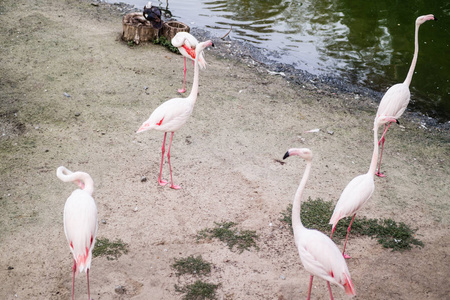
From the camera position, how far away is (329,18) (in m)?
12.5

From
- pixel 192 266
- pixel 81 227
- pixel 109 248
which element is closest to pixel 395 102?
pixel 192 266

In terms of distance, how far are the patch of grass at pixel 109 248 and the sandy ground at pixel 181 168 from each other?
0.07 metres

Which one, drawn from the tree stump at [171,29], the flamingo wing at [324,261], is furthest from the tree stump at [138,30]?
the flamingo wing at [324,261]

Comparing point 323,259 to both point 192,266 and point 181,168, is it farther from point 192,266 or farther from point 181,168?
point 181,168

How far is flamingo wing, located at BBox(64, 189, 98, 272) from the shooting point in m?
3.75

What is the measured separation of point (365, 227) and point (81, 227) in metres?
3.25

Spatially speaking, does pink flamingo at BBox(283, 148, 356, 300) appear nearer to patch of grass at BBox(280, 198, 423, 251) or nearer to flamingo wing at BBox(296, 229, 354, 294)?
flamingo wing at BBox(296, 229, 354, 294)

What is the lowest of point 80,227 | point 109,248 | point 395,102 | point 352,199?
point 109,248

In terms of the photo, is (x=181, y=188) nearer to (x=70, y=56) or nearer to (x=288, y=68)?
(x=70, y=56)

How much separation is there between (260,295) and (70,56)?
6.19 meters

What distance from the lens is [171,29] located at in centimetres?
928

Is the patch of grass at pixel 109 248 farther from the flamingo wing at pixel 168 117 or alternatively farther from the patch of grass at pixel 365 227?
the patch of grass at pixel 365 227

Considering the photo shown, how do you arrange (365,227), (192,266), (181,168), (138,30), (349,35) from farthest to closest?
1. (349,35)
2. (138,30)
3. (181,168)
4. (365,227)
5. (192,266)

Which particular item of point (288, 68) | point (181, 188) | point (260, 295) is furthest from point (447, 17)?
point (260, 295)
